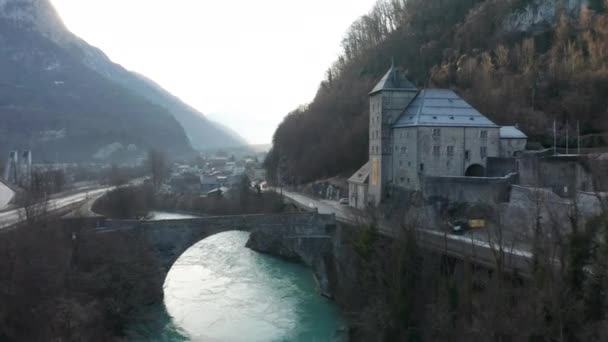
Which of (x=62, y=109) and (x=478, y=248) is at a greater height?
(x=62, y=109)

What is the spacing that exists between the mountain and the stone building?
67.7 m

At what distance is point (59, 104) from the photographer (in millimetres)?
100312

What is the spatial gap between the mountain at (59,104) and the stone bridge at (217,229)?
6471 centimetres

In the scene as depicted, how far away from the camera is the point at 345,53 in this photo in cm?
7125

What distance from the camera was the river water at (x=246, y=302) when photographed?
21.6 metres

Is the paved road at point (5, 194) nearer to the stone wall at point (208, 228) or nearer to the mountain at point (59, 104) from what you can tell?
the stone wall at point (208, 228)

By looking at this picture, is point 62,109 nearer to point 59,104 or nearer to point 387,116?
point 59,104

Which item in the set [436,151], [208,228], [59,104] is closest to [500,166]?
[436,151]

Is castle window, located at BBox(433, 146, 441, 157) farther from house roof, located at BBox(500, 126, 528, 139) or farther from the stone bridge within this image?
the stone bridge

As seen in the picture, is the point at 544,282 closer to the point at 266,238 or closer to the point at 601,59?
Result: the point at 266,238

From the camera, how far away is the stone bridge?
2494cm

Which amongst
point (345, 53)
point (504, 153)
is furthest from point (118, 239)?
point (345, 53)

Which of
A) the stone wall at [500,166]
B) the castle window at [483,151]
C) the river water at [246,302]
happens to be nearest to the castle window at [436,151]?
the castle window at [483,151]

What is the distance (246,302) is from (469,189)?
11951 mm
